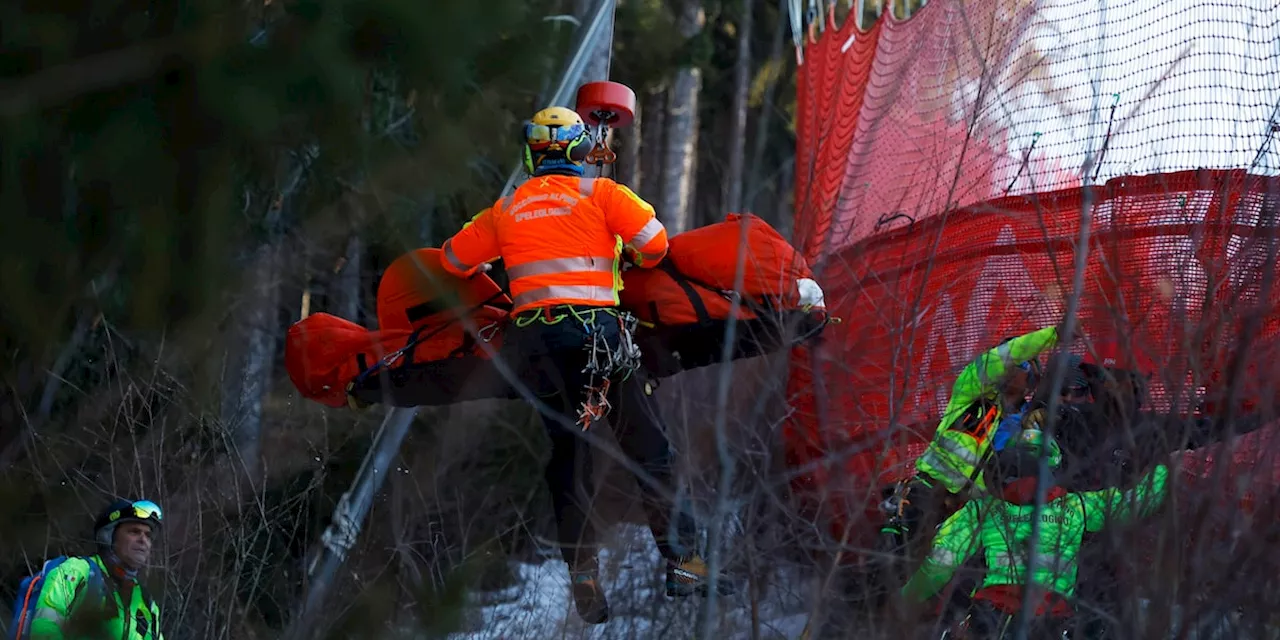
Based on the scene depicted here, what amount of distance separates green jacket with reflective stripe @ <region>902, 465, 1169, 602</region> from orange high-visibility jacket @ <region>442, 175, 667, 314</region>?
150cm

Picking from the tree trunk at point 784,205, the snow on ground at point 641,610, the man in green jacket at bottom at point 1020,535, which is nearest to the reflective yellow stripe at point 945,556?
the man in green jacket at bottom at point 1020,535

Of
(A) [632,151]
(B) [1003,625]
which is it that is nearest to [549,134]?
(B) [1003,625]

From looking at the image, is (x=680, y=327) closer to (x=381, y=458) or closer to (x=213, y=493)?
(x=381, y=458)

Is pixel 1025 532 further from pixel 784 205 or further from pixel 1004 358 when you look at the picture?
pixel 784 205

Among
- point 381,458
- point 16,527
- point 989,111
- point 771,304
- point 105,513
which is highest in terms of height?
point 989,111

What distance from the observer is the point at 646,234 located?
5.43m

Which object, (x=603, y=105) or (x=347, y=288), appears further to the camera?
(x=347, y=288)

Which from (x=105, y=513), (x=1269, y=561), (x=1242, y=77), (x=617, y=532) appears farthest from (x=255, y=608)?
(x=1242, y=77)

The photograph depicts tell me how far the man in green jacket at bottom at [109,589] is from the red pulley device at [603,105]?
7.47ft

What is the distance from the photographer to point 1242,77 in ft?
19.5

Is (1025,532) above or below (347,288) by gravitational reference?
above

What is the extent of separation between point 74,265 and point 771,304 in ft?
11.5

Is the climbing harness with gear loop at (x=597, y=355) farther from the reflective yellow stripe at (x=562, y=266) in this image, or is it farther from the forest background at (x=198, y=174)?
the forest background at (x=198, y=174)

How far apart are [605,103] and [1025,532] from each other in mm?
2488
